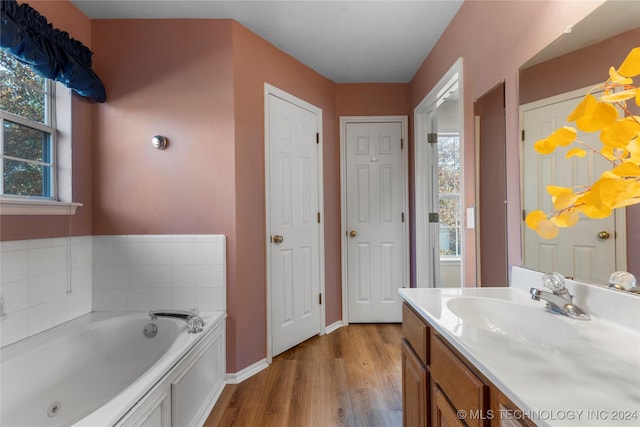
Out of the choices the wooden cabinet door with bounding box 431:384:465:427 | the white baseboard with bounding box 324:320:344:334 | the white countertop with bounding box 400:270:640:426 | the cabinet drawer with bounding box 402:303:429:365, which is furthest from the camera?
the white baseboard with bounding box 324:320:344:334

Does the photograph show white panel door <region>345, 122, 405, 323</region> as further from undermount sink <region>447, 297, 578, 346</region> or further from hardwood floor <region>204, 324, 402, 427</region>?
undermount sink <region>447, 297, 578, 346</region>

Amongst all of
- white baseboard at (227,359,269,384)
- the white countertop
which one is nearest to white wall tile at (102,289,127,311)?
white baseboard at (227,359,269,384)

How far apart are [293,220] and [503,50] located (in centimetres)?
177

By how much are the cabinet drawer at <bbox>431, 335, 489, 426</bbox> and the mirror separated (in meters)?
0.55

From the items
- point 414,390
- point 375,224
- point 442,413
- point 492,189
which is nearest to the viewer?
point 442,413

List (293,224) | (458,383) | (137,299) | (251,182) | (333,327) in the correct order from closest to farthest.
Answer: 1. (458,383)
2. (137,299)
3. (251,182)
4. (293,224)
5. (333,327)

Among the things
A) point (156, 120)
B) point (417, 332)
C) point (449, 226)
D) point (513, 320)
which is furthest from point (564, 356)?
point (449, 226)

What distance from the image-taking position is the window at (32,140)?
1.50 m

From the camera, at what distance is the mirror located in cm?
83

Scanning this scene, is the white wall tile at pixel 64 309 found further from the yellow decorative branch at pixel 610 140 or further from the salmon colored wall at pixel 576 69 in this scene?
the salmon colored wall at pixel 576 69

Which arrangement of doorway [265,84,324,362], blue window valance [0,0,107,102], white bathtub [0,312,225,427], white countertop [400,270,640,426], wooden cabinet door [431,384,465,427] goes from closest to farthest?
1. white countertop [400,270,640,426]
2. wooden cabinet door [431,384,465,427]
3. white bathtub [0,312,225,427]
4. blue window valance [0,0,107,102]
5. doorway [265,84,324,362]

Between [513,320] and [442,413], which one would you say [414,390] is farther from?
[513,320]

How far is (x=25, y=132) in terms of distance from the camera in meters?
1.61

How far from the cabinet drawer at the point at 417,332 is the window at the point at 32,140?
77.3 inches
